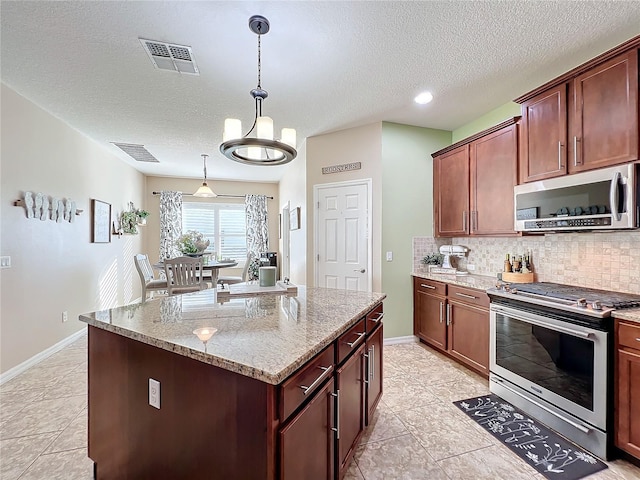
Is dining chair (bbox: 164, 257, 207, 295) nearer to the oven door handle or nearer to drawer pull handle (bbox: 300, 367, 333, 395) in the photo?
drawer pull handle (bbox: 300, 367, 333, 395)

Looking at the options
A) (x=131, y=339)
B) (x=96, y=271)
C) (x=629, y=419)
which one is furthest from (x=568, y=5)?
(x=96, y=271)

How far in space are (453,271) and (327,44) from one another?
2819 mm

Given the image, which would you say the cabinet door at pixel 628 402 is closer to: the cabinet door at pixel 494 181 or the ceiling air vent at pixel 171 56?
the cabinet door at pixel 494 181

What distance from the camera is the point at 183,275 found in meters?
4.39

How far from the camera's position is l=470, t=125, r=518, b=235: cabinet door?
9.48ft

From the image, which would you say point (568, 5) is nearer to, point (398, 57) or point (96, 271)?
point (398, 57)

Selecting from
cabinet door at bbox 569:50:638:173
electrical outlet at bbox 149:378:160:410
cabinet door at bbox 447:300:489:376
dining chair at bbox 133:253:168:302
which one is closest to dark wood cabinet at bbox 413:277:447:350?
cabinet door at bbox 447:300:489:376

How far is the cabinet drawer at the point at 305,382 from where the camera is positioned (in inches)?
41.3

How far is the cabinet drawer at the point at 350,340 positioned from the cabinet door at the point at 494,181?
1.97 meters

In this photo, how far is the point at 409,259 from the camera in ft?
13.1

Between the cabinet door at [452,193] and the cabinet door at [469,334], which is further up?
the cabinet door at [452,193]

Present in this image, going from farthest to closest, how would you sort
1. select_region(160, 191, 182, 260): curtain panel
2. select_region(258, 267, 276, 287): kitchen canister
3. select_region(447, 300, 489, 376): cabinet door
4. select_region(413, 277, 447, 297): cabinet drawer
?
select_region(160, 191, 182, 260): curtain panel → select_region(413, 277, 447, 297): cabinet drawer → select_region(447, 300, 489, 376): cabinet door → select_region(258, 267, 276, 287): kitchen canister

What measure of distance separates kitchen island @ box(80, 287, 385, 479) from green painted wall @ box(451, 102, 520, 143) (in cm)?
285

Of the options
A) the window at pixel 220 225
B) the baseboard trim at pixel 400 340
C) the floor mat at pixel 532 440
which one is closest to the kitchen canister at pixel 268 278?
the floor mat at pixel 532 440
